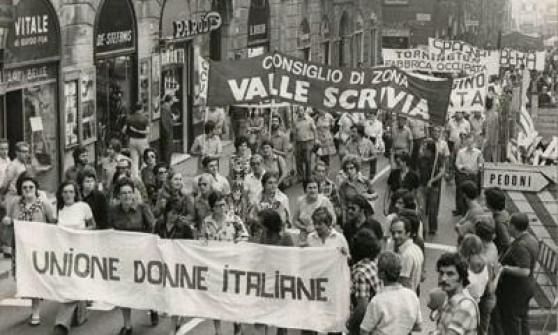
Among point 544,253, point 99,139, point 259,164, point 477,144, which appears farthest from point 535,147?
point 99,139

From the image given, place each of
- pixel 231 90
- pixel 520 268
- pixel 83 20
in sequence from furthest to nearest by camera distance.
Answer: pixel 83 20
pixel 231 90
pixel 520 268

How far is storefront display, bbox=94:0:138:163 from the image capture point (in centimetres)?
2288

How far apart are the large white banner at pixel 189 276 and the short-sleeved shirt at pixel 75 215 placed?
47 centimetres

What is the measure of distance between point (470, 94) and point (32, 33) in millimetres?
8639

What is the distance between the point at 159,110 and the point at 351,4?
26.0 m

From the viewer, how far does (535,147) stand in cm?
1908

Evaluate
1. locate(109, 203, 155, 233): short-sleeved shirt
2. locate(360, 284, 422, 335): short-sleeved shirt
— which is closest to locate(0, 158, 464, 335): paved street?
locate(109, 203, 155, 233): short-sleeved shirt

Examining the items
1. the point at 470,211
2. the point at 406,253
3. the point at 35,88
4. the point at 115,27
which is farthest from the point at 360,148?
the point at 406,253

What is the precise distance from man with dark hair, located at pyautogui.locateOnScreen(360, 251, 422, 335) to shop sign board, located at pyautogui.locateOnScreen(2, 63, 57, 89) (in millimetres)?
11718

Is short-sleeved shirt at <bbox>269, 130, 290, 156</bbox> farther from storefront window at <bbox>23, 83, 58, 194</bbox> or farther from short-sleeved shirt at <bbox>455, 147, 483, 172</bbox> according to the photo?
storefront window at <bbox>23, 83, 58, 194</bbox>

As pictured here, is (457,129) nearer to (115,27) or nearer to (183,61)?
(115,27)

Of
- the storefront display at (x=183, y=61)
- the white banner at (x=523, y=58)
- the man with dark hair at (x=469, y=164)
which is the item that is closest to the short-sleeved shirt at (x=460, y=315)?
the man with dark hair at (x=469, y=164)

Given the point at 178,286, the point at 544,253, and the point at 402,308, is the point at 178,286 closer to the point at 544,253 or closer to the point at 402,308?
the point at 402,308

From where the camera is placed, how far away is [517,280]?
10688mm
